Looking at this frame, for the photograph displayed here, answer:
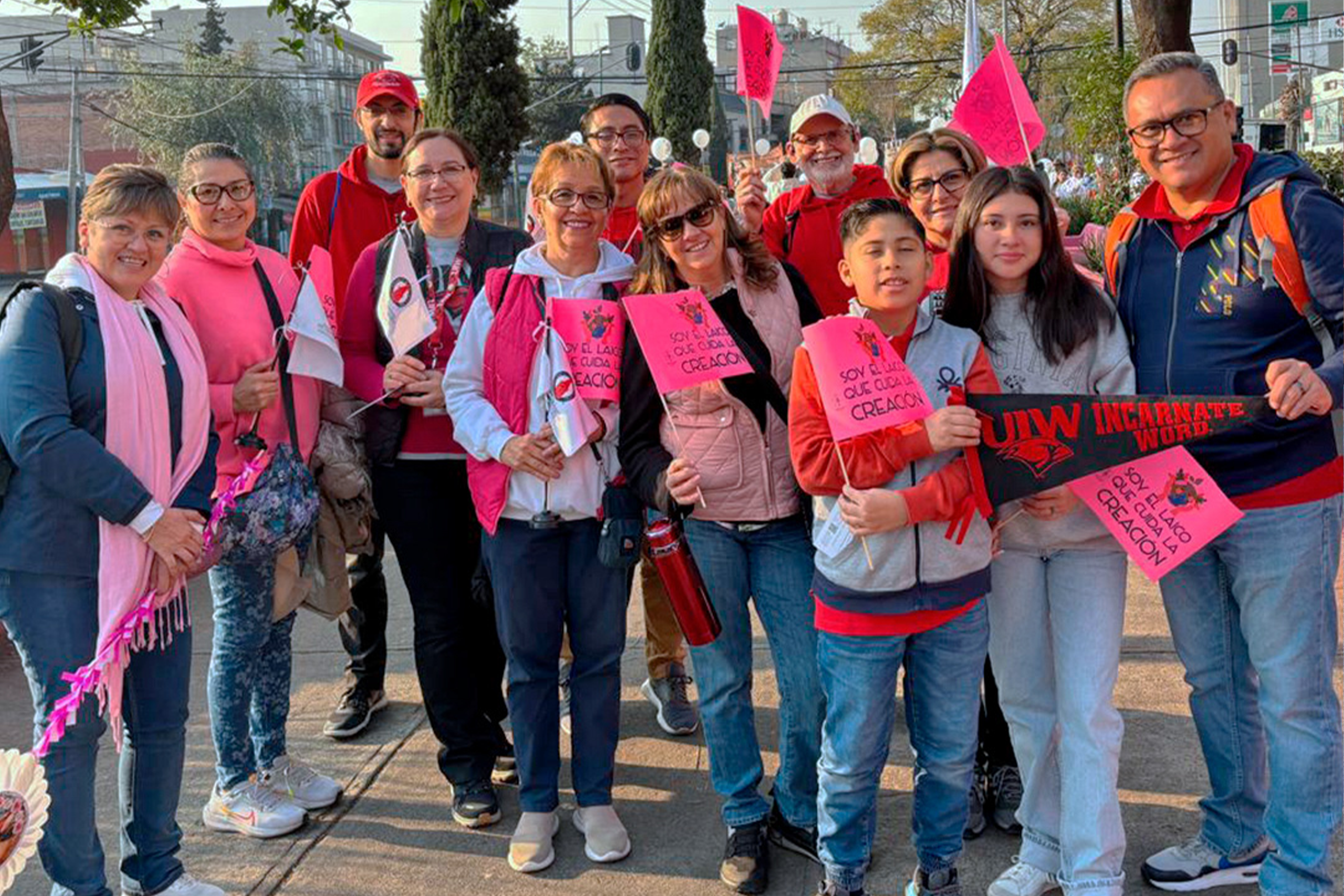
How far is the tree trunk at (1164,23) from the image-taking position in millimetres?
6930

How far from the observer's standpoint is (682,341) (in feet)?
10.9

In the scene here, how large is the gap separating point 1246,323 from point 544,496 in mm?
1967

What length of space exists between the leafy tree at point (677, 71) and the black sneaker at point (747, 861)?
96.2 ft

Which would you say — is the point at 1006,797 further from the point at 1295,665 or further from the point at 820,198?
the point at 820,198

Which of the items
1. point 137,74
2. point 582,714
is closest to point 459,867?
point 582,714

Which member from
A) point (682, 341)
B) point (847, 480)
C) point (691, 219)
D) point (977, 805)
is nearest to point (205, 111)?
point (691, 219)

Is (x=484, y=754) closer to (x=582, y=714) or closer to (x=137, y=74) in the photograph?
(x=582, y=714)

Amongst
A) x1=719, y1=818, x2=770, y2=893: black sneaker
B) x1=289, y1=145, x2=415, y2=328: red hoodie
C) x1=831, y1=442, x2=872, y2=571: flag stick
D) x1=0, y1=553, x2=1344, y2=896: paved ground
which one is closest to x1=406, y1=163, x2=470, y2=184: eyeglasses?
x1=289, y1=145, x2=415, y2=328: red hoodie

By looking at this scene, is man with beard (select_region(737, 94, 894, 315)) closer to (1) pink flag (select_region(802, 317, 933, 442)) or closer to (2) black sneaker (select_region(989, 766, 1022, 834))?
(1) pink flag (select_region(802, 317, 933, 442))

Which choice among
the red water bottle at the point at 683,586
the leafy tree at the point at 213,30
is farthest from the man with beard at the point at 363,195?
the leafy tree at the point at 213,30

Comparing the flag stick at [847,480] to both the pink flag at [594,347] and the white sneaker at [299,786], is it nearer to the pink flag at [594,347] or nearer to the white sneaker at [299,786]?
the pink flag at [594,347]

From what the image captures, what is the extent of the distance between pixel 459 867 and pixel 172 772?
90cm

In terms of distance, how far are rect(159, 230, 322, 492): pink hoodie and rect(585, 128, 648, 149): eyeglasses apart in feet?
4.90

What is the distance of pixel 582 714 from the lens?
3.80 metres
